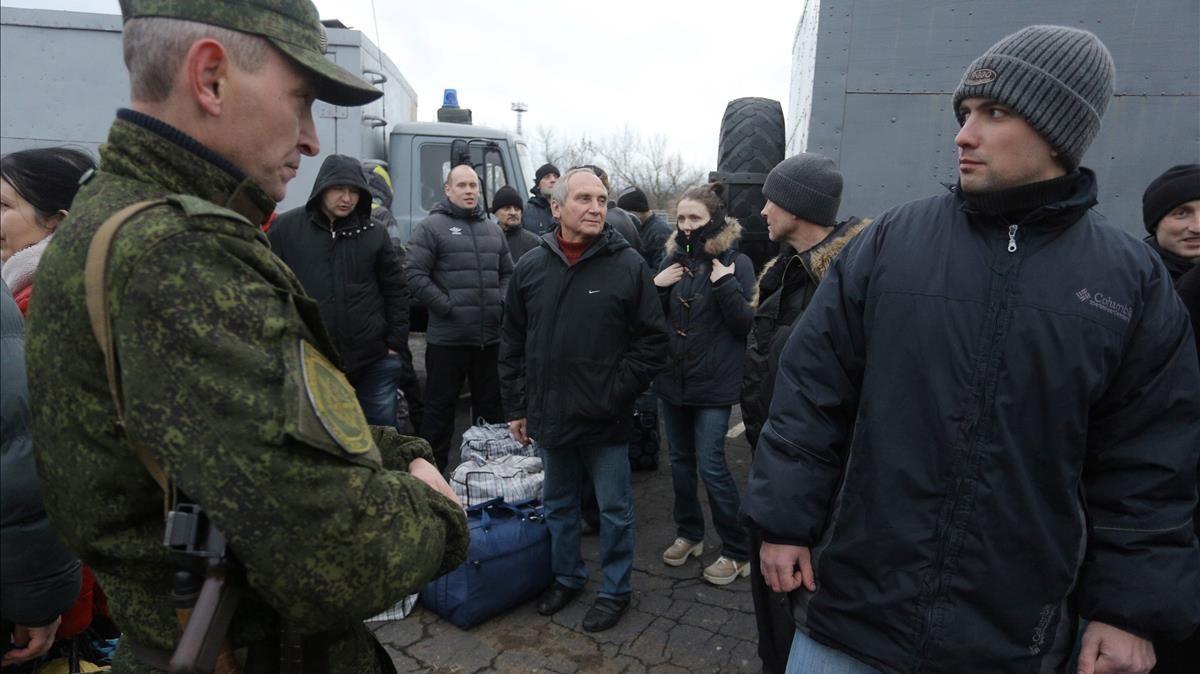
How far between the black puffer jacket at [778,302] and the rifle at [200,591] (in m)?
1.93

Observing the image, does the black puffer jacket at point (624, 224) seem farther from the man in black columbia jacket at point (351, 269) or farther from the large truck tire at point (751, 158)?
the man in black columbia jacket at point (351, 269)

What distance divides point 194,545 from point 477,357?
13.4 feet

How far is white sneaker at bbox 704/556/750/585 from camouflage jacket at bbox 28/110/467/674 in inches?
110

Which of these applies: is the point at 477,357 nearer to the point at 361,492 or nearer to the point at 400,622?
the point at 400,622

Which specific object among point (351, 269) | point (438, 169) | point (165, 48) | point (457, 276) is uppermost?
point (165, 48)

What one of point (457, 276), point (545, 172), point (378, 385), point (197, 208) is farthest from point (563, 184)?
point (545, 172)

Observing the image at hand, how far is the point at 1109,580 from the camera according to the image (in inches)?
58.2

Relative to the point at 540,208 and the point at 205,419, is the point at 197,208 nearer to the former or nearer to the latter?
the point at 205,419

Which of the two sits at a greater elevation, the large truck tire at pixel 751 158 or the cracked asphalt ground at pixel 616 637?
the large truck tire at pixel 751 158

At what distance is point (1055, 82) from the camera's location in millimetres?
1520

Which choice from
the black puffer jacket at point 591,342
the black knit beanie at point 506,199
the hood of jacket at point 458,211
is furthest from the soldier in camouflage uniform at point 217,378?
the black knit beanie at point 506,199

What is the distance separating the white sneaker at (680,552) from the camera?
389 cm

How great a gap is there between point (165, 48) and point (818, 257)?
220 centimetres

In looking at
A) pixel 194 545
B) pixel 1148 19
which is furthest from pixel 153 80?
pixel 1148 19
